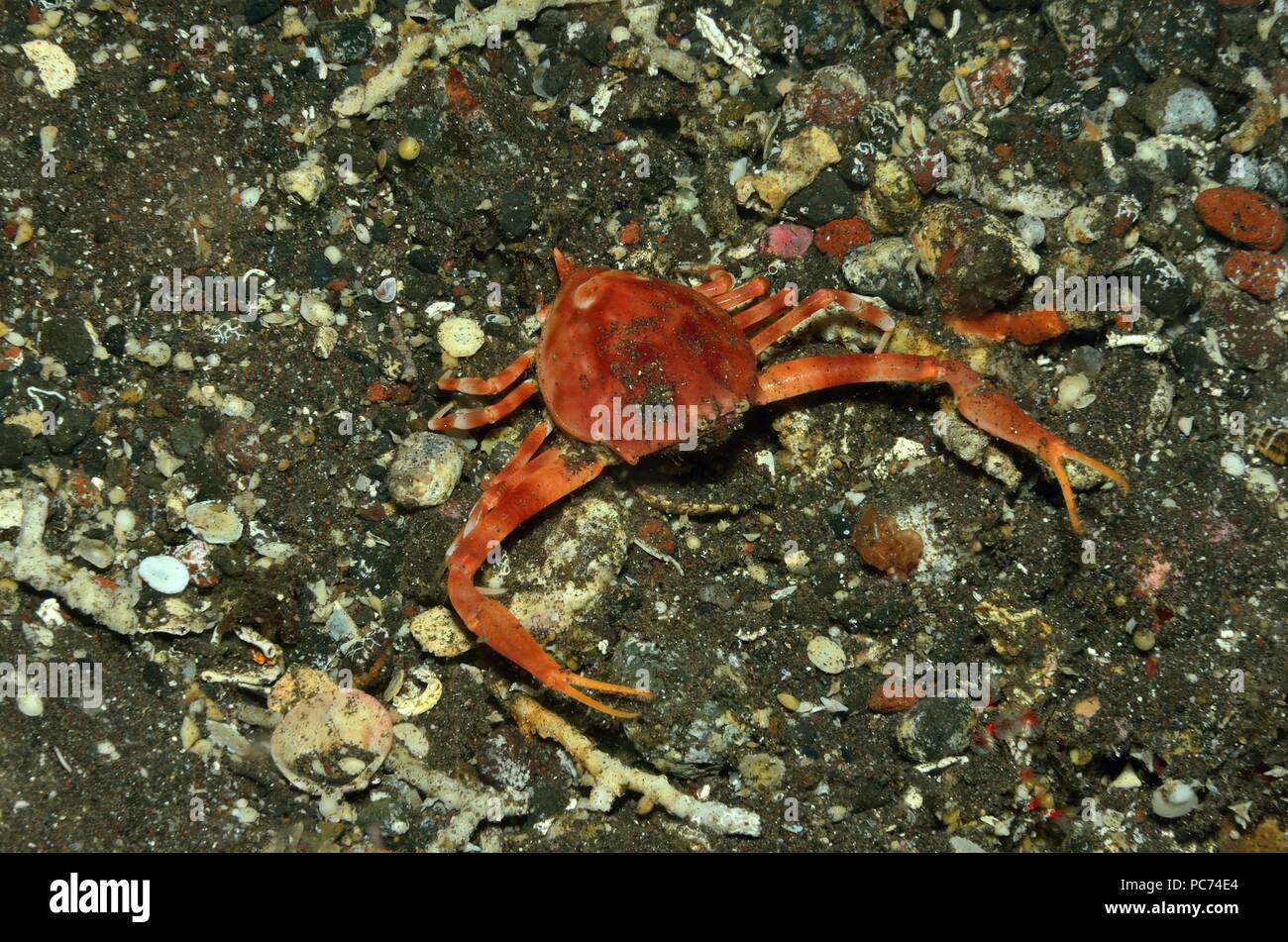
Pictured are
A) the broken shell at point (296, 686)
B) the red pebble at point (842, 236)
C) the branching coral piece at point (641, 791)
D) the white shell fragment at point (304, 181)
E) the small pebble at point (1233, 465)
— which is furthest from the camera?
the red pebble at point (842, 236)

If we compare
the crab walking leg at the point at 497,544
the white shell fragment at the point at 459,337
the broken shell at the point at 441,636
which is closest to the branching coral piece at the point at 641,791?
the crab walking leg at the point at 497,544

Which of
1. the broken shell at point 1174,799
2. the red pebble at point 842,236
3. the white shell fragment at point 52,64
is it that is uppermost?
the white shell fragment at point 52,64

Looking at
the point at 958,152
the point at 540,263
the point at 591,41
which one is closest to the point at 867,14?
the point at 958,152

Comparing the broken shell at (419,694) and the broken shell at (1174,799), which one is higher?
the broken shell at (419,694)

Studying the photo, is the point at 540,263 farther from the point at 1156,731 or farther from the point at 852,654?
the point at 1156,731

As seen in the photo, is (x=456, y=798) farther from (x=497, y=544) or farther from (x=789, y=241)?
Result: (x=789, y=241)

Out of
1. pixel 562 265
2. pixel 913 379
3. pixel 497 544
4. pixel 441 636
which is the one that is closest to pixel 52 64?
pixel 562 265

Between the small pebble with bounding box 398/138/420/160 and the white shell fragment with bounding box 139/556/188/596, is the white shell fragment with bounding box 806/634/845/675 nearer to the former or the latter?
the white shell fragment with bounding box 139/556/188/596

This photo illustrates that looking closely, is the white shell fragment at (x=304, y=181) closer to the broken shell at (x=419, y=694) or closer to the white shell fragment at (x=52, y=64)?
the white shell fragment at (x=52, y=64)
